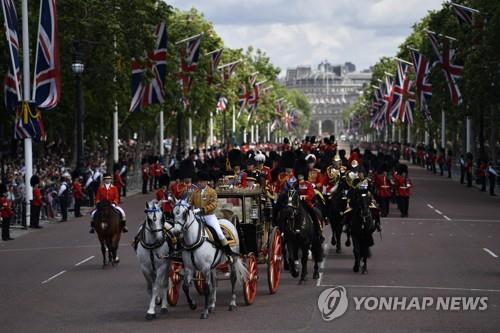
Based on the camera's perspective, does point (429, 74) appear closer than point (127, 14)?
No

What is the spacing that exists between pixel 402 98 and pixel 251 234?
207 feet

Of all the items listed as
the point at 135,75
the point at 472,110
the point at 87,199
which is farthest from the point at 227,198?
the point at 472,110

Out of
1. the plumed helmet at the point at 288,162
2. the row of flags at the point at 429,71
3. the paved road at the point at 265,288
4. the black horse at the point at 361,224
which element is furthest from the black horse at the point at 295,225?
the row of flags at the point at 429,71

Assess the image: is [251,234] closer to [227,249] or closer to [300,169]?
[227,249]

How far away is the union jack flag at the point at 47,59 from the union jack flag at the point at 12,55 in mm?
569

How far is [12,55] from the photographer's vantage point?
36.5m

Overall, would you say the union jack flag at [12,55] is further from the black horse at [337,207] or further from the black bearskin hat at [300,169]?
the black bearskin hat at [300,169]

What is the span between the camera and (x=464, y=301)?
63.3 feet

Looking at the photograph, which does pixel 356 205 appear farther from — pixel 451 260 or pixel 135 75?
pixel 135 75

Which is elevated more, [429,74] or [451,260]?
[429,74]

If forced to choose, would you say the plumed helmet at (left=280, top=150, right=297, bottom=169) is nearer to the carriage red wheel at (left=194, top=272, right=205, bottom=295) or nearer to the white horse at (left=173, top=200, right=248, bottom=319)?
the carriage red wheel at (left=194, top=272, right=205, bottom=295)

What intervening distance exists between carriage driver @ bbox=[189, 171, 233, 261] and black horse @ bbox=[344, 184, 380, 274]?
4.96 metres

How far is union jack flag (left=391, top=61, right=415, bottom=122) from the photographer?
268 ft

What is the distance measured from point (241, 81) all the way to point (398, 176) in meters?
76.8
